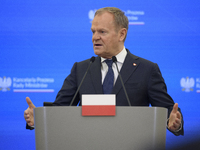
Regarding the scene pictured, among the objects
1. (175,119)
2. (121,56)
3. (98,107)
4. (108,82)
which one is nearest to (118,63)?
(121,56)

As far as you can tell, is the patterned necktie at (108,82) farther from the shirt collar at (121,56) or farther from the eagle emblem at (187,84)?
the eagle emblem at (187,84)

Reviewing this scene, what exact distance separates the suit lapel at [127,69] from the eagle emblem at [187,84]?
4.30 feet

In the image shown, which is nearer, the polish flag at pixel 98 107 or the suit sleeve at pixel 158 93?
the polish flag at pixel 98 107

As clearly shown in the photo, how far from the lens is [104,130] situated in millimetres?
1300

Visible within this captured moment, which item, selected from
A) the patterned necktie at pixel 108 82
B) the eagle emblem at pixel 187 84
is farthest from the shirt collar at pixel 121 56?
the eagle emblem at pixel 187 84

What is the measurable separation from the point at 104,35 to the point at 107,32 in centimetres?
3

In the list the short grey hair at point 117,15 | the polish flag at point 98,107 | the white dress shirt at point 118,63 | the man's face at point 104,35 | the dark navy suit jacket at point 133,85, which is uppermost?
the short grey hair at point 117,15

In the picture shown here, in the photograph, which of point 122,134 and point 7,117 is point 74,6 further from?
point 122,134

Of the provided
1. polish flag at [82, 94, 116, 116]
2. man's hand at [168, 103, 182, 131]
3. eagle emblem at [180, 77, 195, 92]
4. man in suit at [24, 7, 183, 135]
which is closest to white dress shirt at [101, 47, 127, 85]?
man in suit at [24, 7, 183, 135]

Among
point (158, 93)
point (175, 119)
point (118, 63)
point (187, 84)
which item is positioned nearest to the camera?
point (175, 119)

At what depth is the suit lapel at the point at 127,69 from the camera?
6.69 ft

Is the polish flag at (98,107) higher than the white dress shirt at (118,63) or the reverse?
the reverse

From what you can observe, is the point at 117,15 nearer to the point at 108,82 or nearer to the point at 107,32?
the point at 107,32

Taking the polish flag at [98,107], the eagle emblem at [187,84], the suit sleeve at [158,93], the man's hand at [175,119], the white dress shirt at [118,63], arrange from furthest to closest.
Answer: the eagle emblem at [187,84] < the white dress shirt at [118,63] < the suit sleeve at [158,93] < the man's hand at [175,119] < the polish flag at [98,107]
